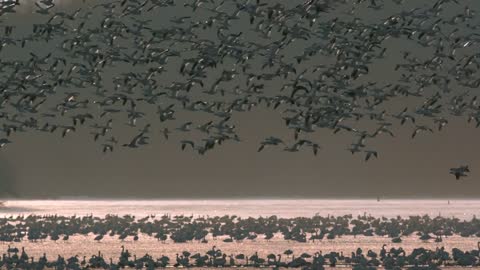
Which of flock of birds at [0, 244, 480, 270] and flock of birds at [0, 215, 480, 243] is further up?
flock of birds at [0, 215, 480, 243]

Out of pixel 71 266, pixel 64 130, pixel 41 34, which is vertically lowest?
pixel 71 266

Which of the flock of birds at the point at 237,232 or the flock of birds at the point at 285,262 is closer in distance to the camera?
the flock of birds at the point at 285,262

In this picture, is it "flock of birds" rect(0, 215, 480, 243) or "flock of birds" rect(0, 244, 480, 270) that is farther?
"flock of birds" rect(0, 215, 480, 243)

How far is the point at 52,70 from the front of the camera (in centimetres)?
8606

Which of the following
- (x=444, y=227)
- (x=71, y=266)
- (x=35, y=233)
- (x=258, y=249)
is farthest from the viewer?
(x=444, y=227)

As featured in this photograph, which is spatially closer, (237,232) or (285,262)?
(285,262)

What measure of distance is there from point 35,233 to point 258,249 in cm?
3865

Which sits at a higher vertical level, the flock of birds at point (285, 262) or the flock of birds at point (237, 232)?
the flock of birds at point (237, 232)

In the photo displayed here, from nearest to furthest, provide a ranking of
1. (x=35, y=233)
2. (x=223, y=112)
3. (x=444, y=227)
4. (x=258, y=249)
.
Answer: (x=223, y=112) < (x=258, y=249) < (x=35, y=233) < (x=444, y=227)

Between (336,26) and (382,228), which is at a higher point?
(336,26)

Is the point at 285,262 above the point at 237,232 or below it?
below

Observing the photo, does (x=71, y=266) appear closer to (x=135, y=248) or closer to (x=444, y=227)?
(x=135, y=248)

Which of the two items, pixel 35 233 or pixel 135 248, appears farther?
pixel 35 233

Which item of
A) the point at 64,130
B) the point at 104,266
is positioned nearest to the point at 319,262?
the point at 104,266
